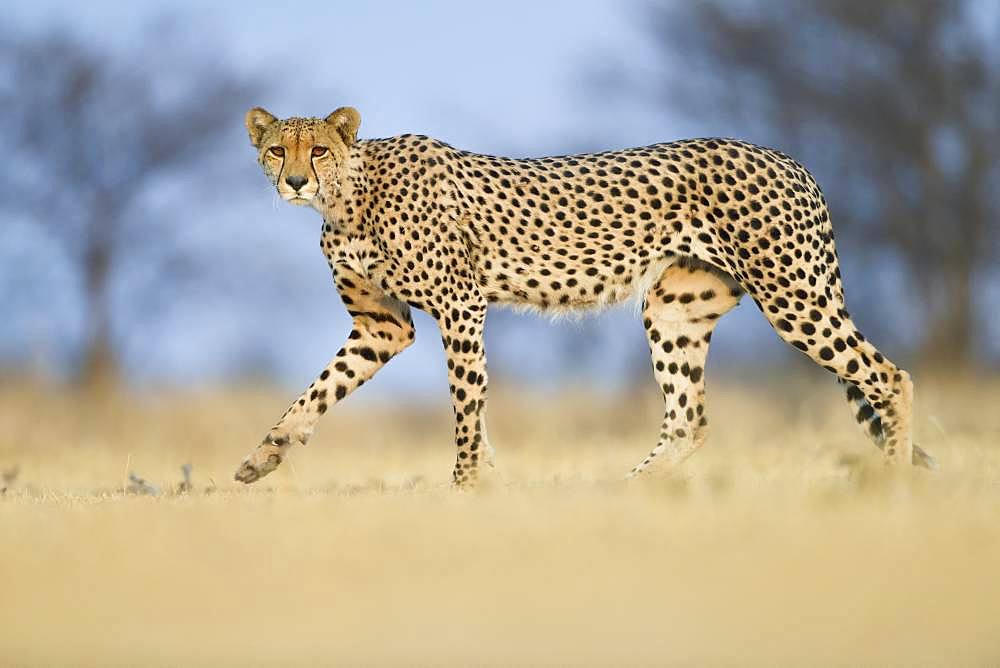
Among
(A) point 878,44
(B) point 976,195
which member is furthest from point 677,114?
(B) point 976,195

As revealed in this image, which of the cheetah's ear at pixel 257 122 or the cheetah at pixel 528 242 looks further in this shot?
the cheetah's ear at pixel 257 122

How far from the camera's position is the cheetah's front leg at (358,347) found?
5832 millimetres

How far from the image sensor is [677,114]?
60.5 ft

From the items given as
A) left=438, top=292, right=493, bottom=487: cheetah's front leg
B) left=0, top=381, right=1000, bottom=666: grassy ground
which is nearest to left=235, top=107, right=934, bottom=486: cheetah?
left=438, top=292, right=493, bottom=487: cheetah's front leg

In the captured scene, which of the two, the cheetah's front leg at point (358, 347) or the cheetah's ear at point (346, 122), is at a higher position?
the cheetah's ear at point (346, 122)

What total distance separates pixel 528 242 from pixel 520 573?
8.08 ft

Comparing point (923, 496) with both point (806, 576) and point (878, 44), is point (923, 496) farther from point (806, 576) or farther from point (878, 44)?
point (878, 44)

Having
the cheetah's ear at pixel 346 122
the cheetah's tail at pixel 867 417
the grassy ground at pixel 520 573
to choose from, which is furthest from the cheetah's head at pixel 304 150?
the cheetah's tail at pixel 867 417

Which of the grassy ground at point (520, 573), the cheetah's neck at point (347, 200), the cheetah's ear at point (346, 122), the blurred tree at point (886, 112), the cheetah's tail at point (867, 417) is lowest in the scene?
the grassy ground at point (520, 573)

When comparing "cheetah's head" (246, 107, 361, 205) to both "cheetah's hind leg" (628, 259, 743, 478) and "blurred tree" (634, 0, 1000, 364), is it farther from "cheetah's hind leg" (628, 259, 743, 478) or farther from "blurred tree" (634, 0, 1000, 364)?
"blurred tree" (634, 0, 1000, 364)

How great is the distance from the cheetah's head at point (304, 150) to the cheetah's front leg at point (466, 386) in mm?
674

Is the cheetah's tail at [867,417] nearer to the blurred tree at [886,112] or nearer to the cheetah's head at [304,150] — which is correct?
the cheetah's head at [304,150]

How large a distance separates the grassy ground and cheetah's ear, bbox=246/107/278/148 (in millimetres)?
1339

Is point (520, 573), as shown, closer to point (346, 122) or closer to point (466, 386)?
point (466, 386)
